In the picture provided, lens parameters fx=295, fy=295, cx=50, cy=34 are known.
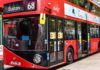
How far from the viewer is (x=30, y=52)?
1152 centimetres

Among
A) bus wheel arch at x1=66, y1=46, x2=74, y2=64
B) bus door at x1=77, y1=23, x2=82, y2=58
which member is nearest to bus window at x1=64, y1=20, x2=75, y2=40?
bus wheel arch at x1=66, y1=46, x2=74, y2=64

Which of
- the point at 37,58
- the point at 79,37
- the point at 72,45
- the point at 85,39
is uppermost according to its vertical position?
the point at 79,37

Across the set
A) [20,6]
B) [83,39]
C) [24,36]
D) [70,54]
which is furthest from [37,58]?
[83,39]

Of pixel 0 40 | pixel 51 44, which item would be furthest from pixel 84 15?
pixel 0 40

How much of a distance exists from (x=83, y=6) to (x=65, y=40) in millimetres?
4330

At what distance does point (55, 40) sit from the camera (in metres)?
12.4

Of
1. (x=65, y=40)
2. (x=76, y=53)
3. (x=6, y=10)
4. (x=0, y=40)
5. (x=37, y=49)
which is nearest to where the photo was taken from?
(x=0, y=40)

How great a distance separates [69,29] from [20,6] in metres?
3.41

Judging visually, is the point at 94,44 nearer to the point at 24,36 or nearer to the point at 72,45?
the point at 72,45

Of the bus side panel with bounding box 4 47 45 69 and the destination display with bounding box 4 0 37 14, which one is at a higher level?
the destination display with bounding box 4 0 37 14

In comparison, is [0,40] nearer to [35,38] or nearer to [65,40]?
[35,38]

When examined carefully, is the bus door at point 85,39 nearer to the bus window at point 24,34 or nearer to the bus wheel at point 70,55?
the bus wheel at point 70,55

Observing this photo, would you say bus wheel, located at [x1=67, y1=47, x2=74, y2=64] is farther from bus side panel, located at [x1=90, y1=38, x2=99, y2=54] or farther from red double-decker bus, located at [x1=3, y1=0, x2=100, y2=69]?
bus side panel, located at [x1=90, y1=38, x2=99, y2=54]

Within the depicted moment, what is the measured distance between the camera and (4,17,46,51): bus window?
11445mm
